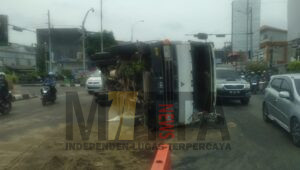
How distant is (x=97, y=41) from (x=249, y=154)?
4458 centimetres

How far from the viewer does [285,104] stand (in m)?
7.24

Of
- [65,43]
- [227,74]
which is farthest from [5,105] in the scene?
[65,43]

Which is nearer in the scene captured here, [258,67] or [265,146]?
[265,146]

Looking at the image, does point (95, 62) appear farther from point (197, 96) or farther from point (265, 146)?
point (265, 146)

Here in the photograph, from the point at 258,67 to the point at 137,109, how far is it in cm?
2727

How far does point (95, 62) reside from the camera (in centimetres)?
1138

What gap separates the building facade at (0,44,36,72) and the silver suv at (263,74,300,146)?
44.9 metres

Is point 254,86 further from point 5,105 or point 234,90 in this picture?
A: point 5,105

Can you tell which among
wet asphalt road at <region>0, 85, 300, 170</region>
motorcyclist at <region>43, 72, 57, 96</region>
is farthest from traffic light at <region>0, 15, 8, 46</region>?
wet asphalt road at <region>0, 85, 300, 170</region>

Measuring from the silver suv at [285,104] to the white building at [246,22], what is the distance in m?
21.0

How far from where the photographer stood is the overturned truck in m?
7.71

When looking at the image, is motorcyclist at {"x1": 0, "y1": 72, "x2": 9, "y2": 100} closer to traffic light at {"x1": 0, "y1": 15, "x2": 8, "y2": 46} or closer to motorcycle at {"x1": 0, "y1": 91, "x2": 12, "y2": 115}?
motorcycle at {"x1": 0, "y1": 91, "x2": 12, "y2": 115}

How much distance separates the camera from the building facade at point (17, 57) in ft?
162

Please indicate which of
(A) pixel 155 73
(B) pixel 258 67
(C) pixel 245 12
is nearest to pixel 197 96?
(A) pixel 155 73
